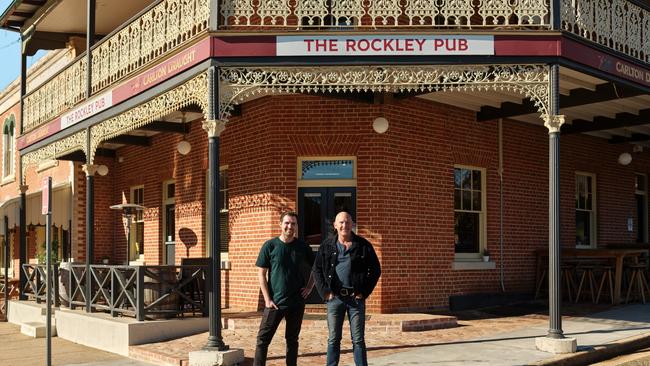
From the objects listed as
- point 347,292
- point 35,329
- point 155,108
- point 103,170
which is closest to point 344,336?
point 347,292

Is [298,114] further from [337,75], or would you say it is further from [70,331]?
[70,331]

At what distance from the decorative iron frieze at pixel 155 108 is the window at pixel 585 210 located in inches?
384

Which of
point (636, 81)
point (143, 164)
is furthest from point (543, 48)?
point (143, 164)

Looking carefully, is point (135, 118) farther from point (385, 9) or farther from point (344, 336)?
point (344, 336)

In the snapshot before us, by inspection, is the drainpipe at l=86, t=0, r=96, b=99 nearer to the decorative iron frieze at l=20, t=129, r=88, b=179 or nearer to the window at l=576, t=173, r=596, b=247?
the decorative iron frieze at l=20, t=129, r=88, b=179

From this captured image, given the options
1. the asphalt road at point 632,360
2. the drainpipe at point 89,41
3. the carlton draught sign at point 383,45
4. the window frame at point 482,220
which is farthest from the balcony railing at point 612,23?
the drainpipe at point 89,41

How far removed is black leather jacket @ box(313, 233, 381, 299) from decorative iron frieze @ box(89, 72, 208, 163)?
124 inches

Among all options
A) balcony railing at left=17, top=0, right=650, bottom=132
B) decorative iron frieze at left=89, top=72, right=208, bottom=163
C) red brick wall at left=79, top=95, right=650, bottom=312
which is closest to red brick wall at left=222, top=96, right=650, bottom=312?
red brick wall at left=79, top=95, right=650, bottom=312

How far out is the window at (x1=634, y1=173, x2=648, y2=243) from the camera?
1869cm

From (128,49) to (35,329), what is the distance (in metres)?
5.26

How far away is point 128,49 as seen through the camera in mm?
12547

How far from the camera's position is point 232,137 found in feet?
46.0

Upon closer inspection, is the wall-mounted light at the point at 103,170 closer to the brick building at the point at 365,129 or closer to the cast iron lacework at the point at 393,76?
the brick building at the point at 365,129

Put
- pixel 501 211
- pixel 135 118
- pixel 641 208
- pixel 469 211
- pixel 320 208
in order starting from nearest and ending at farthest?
pixel 135 118, pixel 320 208, pixel 469 211, pixel 501 211, pixel 641 208
